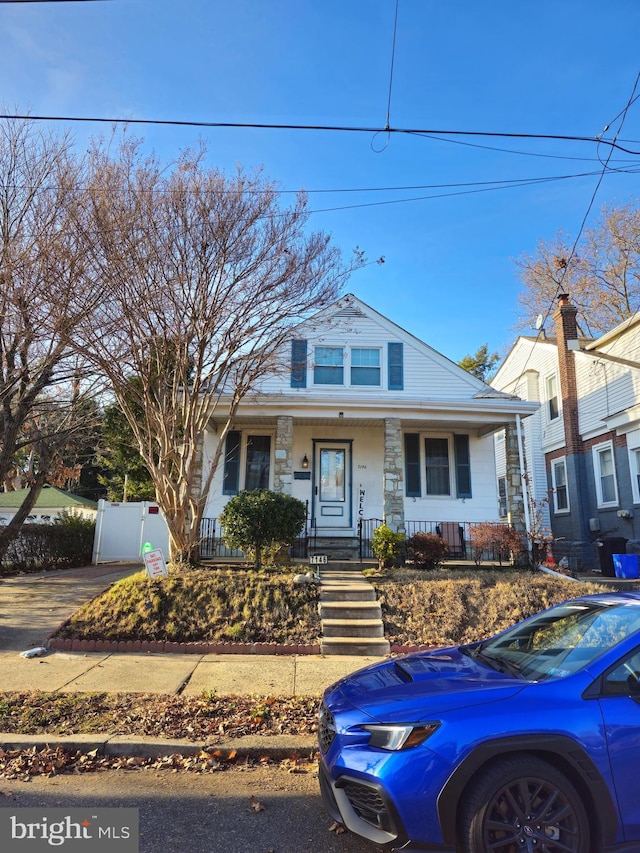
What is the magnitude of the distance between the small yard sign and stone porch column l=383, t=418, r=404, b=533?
17.1 feet

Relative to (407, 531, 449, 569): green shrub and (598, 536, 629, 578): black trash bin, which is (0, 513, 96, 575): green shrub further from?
(598, 536, 629, 578): black trash bin

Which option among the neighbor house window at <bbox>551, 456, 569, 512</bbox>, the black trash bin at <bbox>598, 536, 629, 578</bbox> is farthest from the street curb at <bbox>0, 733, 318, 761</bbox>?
the neighbor house window at <bbox>551, 456, 569, 512</bbox>

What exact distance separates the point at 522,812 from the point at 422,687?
726mm

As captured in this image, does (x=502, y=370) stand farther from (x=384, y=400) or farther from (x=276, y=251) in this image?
(x=276, y=251)

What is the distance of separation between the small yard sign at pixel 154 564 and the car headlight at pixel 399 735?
259 inches

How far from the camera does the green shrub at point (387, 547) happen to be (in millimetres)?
11227

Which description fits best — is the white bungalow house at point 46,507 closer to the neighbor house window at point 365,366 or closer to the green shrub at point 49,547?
the green shrub at point 49,547

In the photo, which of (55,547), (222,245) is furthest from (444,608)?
(55,547)

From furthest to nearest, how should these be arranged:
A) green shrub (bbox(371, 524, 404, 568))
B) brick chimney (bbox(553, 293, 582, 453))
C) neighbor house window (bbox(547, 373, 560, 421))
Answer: neighbor house window (bbox(547, 373, 560, 421))
brick chimney (bbox(553, 293, 582, 453))
green shrub (bbox(371, 524, 404, 568))

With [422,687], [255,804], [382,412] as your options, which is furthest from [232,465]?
[422,687]

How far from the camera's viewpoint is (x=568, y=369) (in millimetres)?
17688

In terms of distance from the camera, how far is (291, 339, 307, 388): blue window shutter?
13430 mm

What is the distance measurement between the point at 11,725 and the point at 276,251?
25.6 feet

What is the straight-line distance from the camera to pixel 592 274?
78.4 ft
